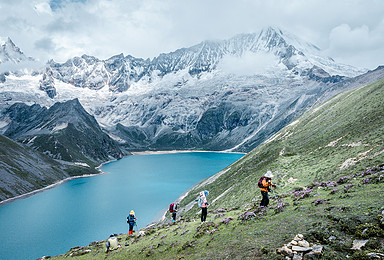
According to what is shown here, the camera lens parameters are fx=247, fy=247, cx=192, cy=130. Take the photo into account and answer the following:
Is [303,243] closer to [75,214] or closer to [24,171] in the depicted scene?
[75,214]

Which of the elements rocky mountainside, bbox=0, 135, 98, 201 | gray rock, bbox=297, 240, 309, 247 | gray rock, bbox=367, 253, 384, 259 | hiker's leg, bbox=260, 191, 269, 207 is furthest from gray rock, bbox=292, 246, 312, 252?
rocky mountainside, bbox=0, 135, 98, 201

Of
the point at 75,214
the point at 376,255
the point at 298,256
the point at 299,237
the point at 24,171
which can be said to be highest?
the point at 24,171

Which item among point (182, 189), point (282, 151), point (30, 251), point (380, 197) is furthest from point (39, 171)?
point (380, 197)

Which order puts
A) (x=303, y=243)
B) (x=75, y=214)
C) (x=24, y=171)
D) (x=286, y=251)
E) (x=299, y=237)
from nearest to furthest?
1. (x=286, y=251)
2. (x=303, y=243)
3. (x=299, y=237)
4. (x=75, y=214)
5. (x=24, y=171)

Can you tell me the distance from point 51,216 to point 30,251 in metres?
31.9

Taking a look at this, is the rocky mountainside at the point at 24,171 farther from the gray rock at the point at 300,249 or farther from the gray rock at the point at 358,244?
the gray rock at the point at 358,244

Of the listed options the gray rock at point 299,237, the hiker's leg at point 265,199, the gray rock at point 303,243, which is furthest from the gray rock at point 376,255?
the hiker's leg at point 265,199

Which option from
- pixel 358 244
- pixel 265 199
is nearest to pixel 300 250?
pixel 358 244

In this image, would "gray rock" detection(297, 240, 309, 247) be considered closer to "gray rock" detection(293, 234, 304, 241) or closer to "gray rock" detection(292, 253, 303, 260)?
"gray rock" detection(293, 234, 304, 241)

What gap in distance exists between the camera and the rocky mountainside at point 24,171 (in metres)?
120

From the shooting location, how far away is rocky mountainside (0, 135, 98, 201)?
120 metres

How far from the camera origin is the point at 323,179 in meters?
34.7

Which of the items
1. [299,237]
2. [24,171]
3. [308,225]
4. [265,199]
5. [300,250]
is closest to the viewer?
[300,250]

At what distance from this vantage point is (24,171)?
136375 millimetres
